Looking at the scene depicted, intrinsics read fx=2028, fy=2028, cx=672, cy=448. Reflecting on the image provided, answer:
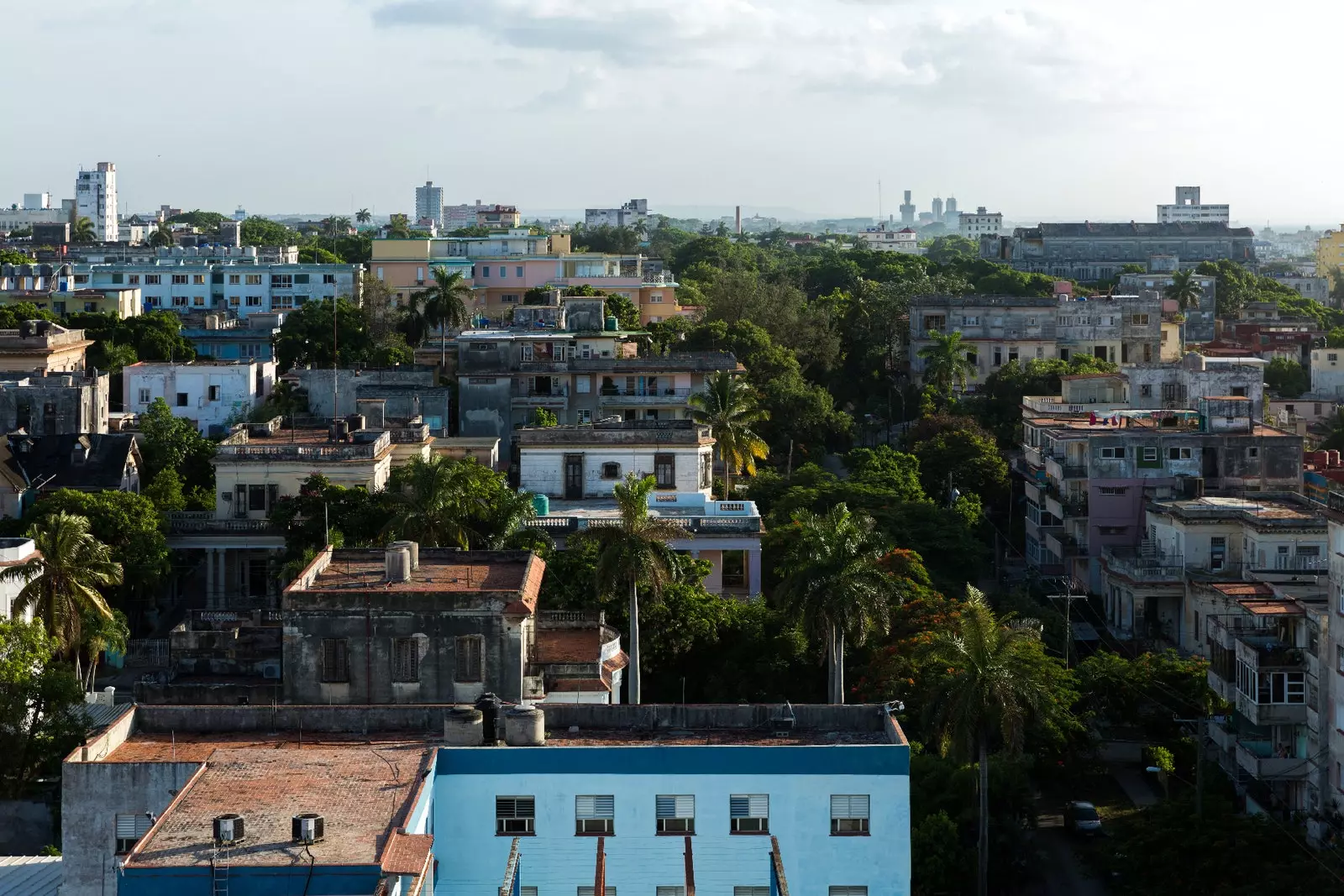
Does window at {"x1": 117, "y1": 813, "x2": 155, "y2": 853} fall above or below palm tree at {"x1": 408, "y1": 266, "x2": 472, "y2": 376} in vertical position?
below

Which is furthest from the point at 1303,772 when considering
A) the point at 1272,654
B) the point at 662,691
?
the point at 662,691

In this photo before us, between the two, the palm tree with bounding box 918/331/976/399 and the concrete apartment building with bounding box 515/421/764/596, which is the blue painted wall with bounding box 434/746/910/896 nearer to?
Answer: the concrete apartment building with bounding box 515/421/764/596

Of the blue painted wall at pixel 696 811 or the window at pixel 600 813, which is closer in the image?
the blue painted wall at pixel 696 811

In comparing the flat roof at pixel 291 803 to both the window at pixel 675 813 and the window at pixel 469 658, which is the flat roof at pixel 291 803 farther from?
the window at pixel 469 658

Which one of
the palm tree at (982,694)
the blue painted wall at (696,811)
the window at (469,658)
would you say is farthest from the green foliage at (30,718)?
the palm tree at (982,694)

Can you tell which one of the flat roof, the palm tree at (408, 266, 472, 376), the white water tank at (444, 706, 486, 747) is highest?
the palm tree at (408, 266, 472, 376)

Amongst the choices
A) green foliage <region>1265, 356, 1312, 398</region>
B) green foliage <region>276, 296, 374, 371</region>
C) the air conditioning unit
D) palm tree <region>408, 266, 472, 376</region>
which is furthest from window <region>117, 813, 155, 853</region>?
green foliage <region>1265, 356, 1312, 398</region>
